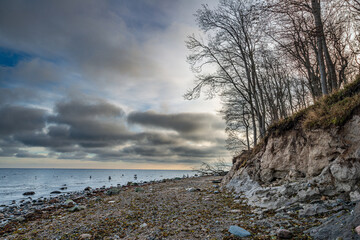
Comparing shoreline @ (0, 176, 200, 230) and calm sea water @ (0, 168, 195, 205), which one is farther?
calm sea water @ (0, 168, 195, 205)

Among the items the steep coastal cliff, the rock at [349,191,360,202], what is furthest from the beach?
the rock at [349,191,360,202]

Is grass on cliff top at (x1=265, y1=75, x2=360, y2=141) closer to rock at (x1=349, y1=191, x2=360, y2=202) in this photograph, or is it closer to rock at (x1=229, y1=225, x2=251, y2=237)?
rock at (x1=349, y1=191, x2=360, y2=202)

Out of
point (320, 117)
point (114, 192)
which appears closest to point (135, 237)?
point (320, 117)

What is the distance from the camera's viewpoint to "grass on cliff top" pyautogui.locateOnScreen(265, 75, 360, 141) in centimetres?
639

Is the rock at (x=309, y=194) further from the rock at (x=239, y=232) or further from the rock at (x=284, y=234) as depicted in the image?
the rock at (x=239, y=232)

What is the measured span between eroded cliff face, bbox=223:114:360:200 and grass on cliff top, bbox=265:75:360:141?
0.73ft

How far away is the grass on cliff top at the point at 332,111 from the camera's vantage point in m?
6.39

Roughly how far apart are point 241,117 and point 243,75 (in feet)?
25.6

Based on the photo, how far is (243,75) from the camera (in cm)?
1772

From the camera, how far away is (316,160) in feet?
23.0

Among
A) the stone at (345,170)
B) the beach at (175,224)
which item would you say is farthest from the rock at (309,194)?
the beach at (175,224)

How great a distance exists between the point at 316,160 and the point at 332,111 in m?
1.82

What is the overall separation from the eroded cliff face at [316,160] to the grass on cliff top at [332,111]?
223mm

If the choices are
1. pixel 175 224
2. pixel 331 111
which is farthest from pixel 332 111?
pixel 175 224
